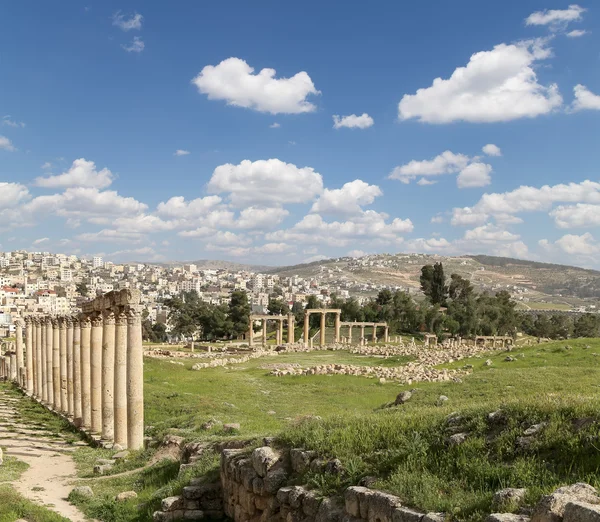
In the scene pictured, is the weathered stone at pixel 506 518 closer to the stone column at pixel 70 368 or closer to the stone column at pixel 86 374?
the stone column at pixel 86 374

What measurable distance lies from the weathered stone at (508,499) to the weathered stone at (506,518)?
232 millimetres

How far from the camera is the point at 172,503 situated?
36.5ft

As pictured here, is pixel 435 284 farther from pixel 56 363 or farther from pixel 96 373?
pixel 96 373

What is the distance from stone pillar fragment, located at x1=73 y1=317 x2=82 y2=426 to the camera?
1020 inches

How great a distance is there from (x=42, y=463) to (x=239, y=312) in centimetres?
6992

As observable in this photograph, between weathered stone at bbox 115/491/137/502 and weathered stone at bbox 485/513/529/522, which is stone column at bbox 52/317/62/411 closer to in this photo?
weathered stone at bbox 115/491/137/502

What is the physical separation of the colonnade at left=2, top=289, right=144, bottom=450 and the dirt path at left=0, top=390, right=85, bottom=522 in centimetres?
173

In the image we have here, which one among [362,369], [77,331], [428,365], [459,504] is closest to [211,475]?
[459,504]

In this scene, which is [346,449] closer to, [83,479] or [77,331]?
[83,479]

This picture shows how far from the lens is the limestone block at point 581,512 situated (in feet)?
17.6

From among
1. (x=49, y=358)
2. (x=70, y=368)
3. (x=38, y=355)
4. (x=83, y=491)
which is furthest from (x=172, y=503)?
(x=38, y=355)

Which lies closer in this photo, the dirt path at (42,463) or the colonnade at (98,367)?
the dirt path at (42,463)

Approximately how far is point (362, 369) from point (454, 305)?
50.3 metres

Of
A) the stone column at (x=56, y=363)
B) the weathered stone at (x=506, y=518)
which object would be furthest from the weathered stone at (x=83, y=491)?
the stone column at (x=56, y=363)
